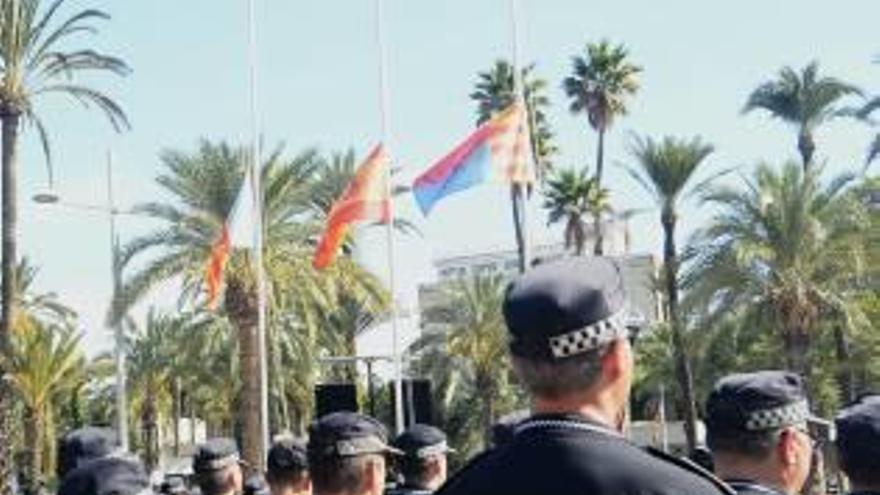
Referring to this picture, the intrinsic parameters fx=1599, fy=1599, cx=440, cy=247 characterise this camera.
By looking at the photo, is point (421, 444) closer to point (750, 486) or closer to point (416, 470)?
point (416, 470)

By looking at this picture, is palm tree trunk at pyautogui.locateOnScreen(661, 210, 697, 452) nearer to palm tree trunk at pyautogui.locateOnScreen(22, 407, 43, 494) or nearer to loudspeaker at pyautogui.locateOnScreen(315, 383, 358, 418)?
loudspeaker at pyautogui.locateOnScreen(315, 383, 358, 418)

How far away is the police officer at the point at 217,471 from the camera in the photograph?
7.86m

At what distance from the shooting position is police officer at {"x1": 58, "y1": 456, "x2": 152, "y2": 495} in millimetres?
4551

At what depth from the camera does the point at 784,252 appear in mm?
34219

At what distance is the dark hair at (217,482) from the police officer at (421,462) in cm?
89

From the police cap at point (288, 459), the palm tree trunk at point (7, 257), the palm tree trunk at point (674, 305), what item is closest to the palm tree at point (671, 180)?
the palm tree trunk at point (674, 305)

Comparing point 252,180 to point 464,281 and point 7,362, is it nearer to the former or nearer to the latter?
point 7,362

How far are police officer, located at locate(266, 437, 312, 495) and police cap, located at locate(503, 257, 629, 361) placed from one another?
173 inches

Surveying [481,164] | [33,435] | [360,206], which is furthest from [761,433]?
[33,435]

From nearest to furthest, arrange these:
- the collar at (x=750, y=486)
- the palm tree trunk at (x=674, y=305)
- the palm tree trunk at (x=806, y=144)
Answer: the collar at (x=750, y=486) < the palm tree trunk at (x=674, y=305) < the palm tree trunk at (x=806, y=144)

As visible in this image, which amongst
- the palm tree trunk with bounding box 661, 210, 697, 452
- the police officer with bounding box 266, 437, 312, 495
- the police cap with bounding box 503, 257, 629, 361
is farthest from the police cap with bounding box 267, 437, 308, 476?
the palm tree trunk with bounding box 661, 210, 697, 452

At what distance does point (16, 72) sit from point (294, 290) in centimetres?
771

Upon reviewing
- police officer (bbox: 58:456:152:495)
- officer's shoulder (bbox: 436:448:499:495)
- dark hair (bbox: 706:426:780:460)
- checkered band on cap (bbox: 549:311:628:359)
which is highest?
checkered band on cap (bbox: 549:311:628:359)

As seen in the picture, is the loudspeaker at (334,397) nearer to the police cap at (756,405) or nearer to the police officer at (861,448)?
the police officer at (861,448)
